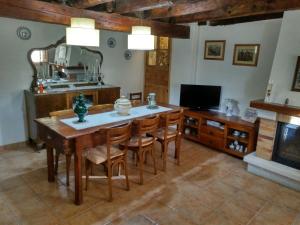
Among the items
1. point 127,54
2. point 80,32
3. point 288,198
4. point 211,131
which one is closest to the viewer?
point 80,32

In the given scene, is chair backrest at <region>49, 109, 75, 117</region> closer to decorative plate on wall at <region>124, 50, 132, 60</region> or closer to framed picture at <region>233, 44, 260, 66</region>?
decorative plate on wall at <region>124, 50, 132, 60</region>

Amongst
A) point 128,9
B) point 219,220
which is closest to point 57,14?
point 128,9

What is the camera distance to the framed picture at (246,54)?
3900mm

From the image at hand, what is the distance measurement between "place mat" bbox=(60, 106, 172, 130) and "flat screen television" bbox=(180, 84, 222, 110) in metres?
1.05

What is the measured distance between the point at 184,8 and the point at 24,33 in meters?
2.61

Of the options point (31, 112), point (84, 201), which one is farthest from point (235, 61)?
point (31, 112)

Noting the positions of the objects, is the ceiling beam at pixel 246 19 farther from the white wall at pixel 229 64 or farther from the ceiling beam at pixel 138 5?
the ceiling beam at pixel 138 5

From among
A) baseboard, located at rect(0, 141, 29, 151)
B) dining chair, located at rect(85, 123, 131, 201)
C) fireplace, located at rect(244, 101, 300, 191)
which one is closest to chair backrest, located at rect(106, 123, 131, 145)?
dining chair, located at rect(85, 123, 131, 201)

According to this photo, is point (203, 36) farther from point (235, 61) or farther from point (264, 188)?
point (264, 188)

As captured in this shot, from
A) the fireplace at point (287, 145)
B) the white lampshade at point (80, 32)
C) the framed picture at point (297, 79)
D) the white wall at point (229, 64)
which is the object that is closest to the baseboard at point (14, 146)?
the white lampshade at point (80, 32)

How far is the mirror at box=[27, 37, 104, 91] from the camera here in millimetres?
4020

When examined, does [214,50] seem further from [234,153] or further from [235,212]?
[235,212]

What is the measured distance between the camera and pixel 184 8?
11.0ft

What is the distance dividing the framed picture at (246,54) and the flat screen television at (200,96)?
23.1 inches
